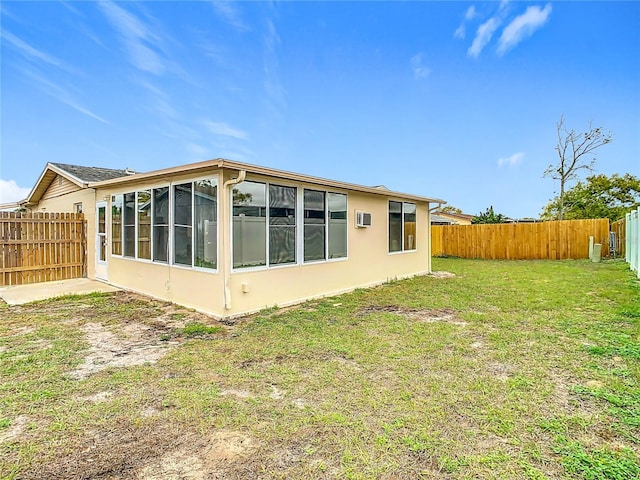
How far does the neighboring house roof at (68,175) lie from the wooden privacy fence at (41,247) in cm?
108

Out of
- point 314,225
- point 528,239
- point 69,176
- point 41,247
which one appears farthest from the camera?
point 528,239

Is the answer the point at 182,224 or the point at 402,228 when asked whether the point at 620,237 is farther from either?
the point at 182,224

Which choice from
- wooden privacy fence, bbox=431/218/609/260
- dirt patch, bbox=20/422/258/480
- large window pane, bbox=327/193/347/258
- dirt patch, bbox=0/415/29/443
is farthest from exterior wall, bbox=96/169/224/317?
wooden privacy fence, bbox=431/218/609/260

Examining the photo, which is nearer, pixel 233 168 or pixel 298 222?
pixel 233 168

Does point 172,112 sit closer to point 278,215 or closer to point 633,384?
point 278,215

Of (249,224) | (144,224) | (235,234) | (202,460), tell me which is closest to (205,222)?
(235,234)

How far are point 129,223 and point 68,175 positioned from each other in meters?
3.24

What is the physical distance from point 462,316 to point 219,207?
4.22 meters

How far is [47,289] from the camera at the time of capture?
7828 mm

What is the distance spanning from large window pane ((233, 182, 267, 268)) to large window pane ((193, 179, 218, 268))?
324mm

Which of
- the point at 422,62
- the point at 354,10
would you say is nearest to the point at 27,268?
the point at 354,10

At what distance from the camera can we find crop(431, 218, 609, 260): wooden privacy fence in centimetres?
1470

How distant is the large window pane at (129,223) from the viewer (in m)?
7.41

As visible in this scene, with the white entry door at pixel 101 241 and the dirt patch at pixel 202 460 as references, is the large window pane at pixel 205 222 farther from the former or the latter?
the white entry door at pixel 101 241
